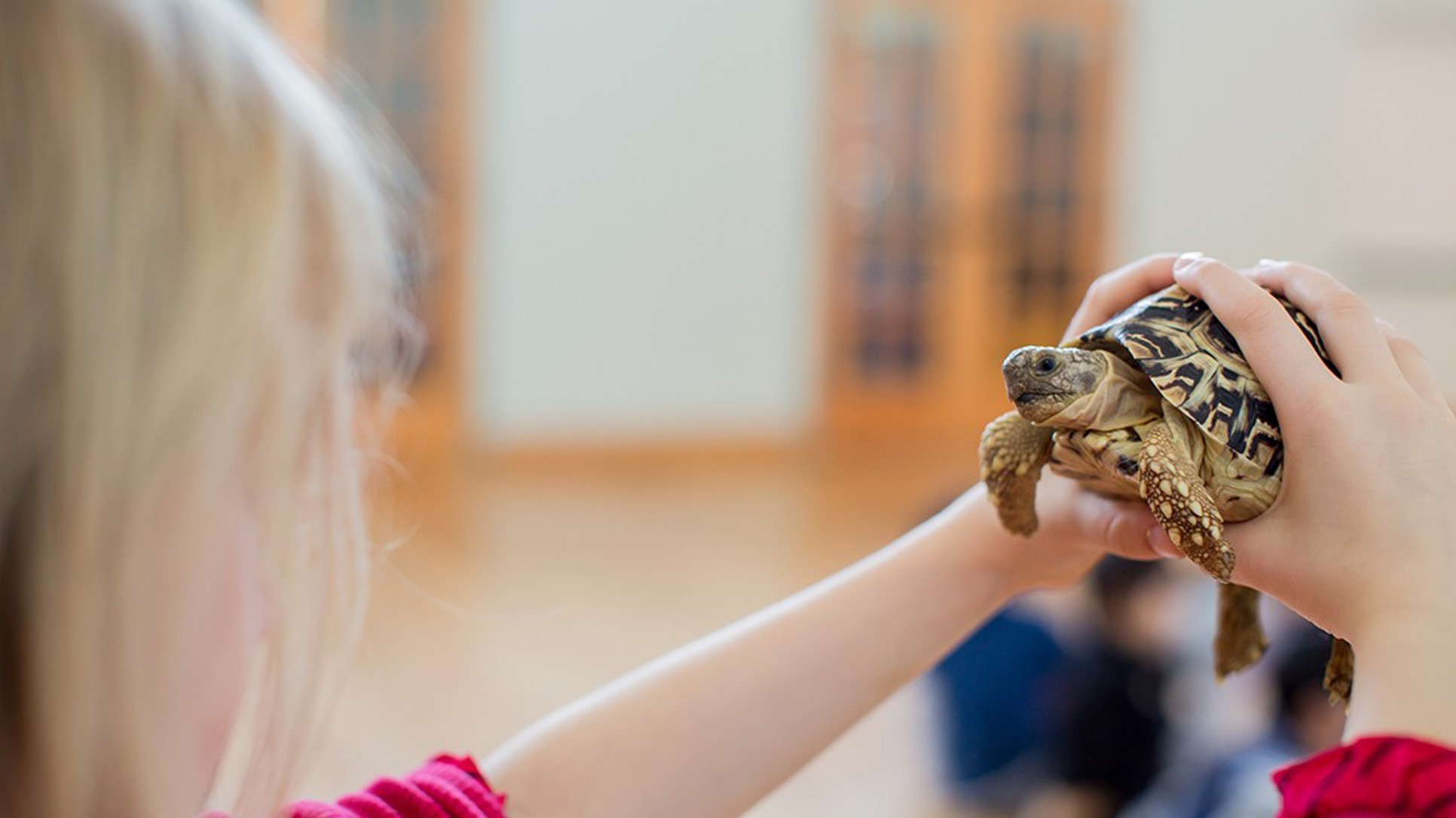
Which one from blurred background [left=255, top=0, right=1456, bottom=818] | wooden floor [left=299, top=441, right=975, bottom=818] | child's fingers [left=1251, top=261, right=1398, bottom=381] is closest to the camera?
child's fingers [left=1251, top=261, right=1398, bottom=381]

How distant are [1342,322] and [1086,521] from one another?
0.22 m

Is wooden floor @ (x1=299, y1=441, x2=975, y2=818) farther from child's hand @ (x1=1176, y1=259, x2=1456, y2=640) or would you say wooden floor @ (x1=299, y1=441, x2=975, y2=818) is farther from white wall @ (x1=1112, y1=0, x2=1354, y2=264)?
white wall @ (x1=1112, y1=0, x2=1354, y2=264)

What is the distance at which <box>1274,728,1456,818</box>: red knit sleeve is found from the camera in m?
0.53

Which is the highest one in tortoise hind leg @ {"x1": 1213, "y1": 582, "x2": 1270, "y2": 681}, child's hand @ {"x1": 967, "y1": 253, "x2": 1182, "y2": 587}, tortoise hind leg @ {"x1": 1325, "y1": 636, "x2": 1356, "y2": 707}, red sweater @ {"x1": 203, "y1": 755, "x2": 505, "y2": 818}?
child's hand @ {"x1": 967, "y1": 253, "x2": 1182, "y2": 587}

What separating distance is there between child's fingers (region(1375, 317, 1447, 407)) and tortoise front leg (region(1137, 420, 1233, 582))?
0.41 feet

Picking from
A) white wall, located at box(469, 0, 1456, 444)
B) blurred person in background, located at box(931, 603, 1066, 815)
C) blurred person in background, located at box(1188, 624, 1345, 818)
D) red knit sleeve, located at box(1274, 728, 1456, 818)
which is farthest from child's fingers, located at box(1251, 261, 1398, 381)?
white wall, located at box(469, 0, 1456, 444)

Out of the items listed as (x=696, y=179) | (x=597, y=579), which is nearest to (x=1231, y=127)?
(x=696, y=179)

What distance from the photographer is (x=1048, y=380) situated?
826 millimetres

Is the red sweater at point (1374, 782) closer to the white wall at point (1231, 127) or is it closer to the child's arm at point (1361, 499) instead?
the child's arm at point (1361, 499)

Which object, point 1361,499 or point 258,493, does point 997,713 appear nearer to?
point 1361,499

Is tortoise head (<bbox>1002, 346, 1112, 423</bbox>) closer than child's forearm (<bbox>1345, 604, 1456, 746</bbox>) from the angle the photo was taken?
No

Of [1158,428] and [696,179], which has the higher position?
[1158,428]

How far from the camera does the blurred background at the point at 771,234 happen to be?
4547 mm

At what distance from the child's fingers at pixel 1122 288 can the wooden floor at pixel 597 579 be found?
26.8 inches
